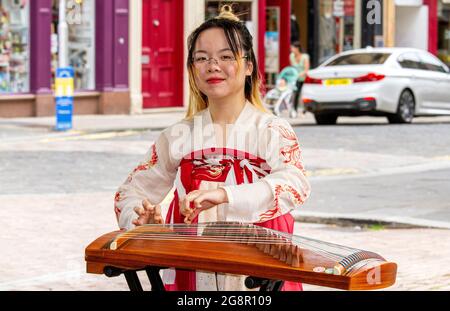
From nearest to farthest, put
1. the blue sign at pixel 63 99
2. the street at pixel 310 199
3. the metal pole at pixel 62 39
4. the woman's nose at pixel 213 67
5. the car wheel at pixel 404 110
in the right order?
the woman's nose at pixel 213 67, the street at pixel 310 199, the blue sign at pixel 63 99, the metal pole at pixel 62 39, the car wheel at pixel 404 110

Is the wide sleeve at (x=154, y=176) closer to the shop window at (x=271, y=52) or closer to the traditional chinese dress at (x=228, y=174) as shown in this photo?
the traditional chinese dress at (x=228, y=174)

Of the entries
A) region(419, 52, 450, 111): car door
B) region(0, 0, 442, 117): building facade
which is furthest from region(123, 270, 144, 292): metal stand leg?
region(419, 52, 450, 111): car door

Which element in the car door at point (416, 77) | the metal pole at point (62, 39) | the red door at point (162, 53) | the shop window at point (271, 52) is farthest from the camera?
the shop window at point (271, 52)

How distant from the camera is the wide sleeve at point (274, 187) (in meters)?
3.56

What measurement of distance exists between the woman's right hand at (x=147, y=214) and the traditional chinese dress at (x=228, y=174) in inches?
3.2

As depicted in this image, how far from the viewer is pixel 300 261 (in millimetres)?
3188

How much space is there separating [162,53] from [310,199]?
15651 mm

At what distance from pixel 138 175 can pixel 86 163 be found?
1288 centimetres

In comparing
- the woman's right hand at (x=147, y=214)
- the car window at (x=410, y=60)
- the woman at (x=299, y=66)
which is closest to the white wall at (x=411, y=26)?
the woman at (x=299, y=66)

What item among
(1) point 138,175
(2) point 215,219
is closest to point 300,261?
(2) point 215,219

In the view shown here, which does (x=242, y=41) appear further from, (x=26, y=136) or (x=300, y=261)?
(x=26, y=136)

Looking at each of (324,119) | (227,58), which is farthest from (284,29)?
(227,58)

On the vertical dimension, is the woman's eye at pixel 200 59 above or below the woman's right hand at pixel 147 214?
above

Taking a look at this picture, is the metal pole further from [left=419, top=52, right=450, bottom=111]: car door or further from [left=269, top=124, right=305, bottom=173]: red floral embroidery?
[left=269, top=124, right=305, bottom=173]: red floral embroidery
